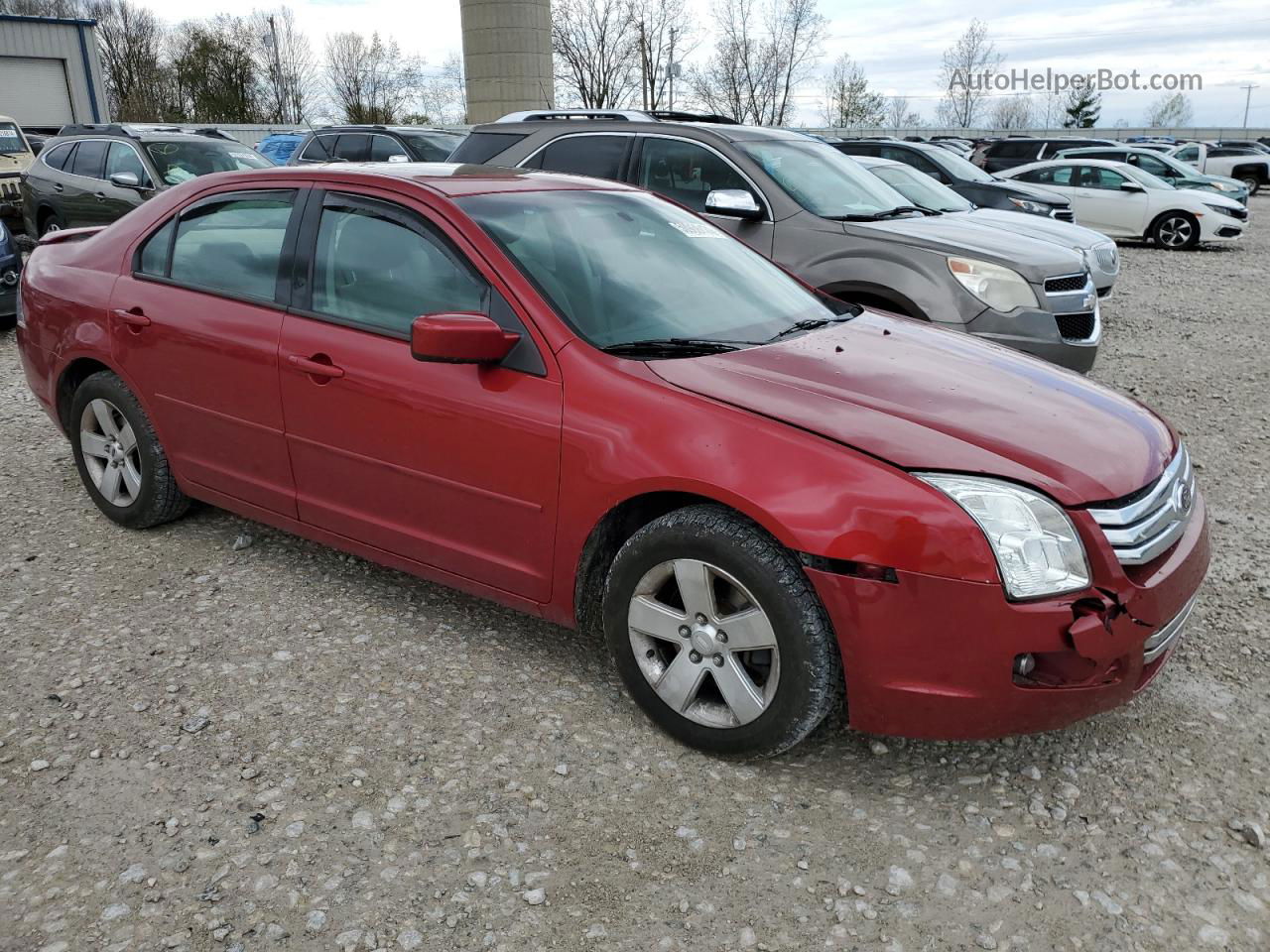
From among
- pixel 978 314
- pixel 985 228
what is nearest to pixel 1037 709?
pixel 978 314

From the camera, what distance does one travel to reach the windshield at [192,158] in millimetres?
11531

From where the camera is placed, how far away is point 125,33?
65.2 m

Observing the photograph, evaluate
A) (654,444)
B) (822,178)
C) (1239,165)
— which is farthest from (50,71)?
(654,444)

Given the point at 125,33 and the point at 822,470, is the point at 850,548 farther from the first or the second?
the point at 125,33

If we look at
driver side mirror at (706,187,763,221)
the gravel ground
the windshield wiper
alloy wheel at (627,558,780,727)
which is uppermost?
driver side mirror at (706,187,763,221)

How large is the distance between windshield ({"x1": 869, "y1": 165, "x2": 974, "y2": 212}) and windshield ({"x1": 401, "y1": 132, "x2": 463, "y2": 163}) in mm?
6229

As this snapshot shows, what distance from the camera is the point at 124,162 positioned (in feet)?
38.5

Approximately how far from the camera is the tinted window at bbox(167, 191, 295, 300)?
394 cm

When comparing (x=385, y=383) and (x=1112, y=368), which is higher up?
(x=385, y=383)

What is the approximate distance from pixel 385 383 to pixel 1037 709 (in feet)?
7.30

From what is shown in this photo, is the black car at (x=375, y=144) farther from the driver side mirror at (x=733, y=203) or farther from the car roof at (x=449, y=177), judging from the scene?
the car roof at (x=449, y=177)

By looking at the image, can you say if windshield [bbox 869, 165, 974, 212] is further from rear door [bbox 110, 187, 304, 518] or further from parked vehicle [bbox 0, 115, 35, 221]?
parked vehicle [bbox 0, 115, 35, 221]

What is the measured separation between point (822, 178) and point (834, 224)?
79 cm

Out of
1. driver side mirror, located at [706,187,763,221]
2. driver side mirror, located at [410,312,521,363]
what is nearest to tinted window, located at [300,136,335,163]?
driver side mirror, located at [706,187,763,221]
